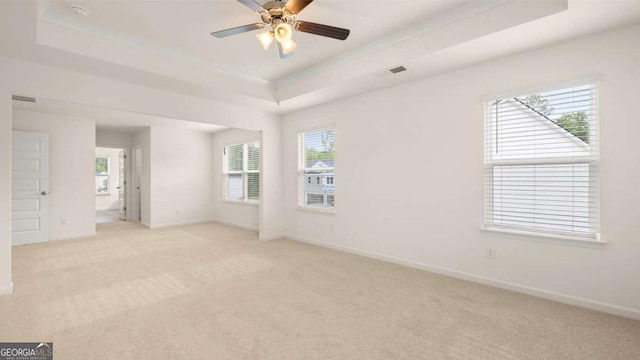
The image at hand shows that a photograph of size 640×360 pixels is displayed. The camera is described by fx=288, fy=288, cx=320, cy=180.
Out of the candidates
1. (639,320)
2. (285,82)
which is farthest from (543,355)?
(285,82)

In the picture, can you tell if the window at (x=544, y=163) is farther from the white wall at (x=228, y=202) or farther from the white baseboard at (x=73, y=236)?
the white baseboard at (x=73, y=236)

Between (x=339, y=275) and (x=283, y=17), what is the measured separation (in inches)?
113

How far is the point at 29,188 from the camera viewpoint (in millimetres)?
5262

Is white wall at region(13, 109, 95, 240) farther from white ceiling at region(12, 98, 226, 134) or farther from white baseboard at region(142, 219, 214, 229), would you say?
white baseboard at region(142, 219, 214, 229)

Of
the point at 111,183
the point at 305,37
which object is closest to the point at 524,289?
the point at 305,37

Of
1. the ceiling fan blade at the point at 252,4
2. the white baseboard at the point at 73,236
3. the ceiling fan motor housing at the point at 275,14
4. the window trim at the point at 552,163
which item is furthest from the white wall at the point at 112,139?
the window trim at the point at 552,163

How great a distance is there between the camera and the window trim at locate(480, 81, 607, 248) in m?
2.64

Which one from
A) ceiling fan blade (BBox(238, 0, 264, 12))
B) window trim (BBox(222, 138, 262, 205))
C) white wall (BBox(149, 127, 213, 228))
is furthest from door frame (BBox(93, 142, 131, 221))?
ceiling fan blade (BBox(238, 0, 264, 12))

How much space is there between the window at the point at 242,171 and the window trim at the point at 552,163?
4.73 metres

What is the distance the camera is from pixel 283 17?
8.04 ft

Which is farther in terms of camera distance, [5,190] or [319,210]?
[319,210]

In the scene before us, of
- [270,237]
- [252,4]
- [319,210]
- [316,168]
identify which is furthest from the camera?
[270,237]

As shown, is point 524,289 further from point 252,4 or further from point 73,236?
point 73,236

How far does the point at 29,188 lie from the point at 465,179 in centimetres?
728
